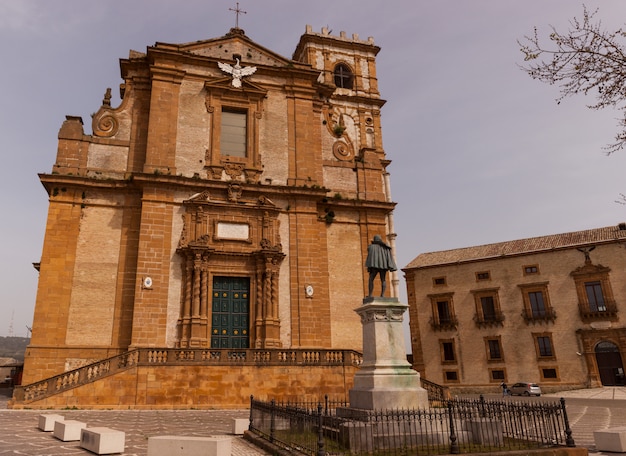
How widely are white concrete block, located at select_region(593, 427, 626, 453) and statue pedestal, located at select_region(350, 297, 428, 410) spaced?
9.75ft

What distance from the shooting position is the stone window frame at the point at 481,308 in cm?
3366

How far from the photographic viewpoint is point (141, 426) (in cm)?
1120

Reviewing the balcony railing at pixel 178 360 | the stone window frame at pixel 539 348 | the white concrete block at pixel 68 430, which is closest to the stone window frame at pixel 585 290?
the stone window frame at pixel 539 348

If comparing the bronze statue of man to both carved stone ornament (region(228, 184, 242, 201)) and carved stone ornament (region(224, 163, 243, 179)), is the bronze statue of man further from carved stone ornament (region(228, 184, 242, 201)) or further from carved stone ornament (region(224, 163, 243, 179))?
carved stone ornament (region(224, 163, 243, 179))

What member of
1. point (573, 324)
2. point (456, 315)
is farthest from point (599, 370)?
point (456, 315)

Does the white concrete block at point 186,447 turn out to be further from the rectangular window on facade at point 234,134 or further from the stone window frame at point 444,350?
the stone window frame at point 444,350

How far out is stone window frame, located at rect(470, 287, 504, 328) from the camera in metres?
33.7

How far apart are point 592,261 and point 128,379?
96.9 ft

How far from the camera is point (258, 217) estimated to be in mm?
20516

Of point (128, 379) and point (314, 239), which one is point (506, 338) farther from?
point (128, 379)

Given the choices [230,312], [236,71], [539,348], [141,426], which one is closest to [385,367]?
[141,426]

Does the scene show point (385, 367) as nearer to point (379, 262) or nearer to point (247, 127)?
point (379, 262)

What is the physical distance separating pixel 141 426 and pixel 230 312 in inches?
325

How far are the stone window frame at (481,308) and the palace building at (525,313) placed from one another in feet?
0.22
